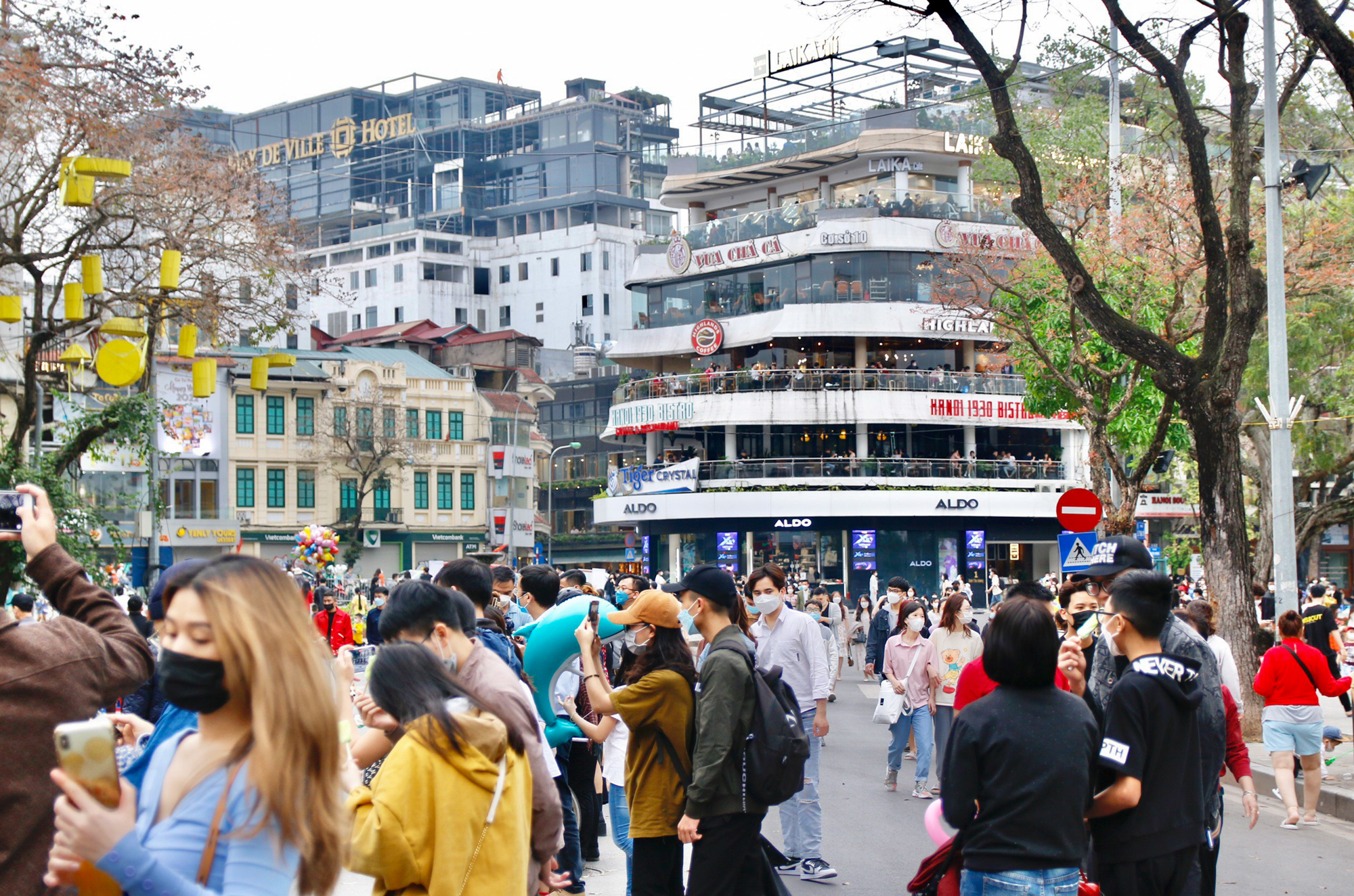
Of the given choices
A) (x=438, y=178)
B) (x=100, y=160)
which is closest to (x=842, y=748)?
(x=100, y=160)

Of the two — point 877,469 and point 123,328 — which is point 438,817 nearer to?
point 123,328

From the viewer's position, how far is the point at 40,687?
376 centimetres

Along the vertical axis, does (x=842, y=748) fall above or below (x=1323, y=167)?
below

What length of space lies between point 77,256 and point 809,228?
37.0 metres

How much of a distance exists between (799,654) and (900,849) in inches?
63.6

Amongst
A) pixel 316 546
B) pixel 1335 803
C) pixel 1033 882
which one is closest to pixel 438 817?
pixel 1033 882

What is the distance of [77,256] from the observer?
1952 centimetres

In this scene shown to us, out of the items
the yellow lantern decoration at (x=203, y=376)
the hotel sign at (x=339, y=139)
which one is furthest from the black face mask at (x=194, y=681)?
the hotel sign at (x=339, y=139)

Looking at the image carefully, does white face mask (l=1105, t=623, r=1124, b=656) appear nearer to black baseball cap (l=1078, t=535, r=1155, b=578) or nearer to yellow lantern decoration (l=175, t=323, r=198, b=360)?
black baseball cap (l=1078, t=535, r=1155, b=578)

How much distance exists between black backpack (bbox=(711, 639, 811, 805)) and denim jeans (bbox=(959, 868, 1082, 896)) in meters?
1.27

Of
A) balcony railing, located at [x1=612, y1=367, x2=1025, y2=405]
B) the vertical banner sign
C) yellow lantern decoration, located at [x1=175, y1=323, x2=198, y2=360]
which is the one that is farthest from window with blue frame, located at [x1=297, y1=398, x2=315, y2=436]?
yellow lantern decoration, located at [x1=175, y1=323, x2=198, y2=360]

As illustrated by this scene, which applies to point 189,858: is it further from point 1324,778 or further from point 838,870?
point 1324,778

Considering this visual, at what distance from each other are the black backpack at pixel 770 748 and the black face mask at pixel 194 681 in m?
3.44

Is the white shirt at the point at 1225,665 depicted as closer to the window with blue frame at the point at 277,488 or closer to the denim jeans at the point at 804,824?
the denim jeans at the point at 804,824
